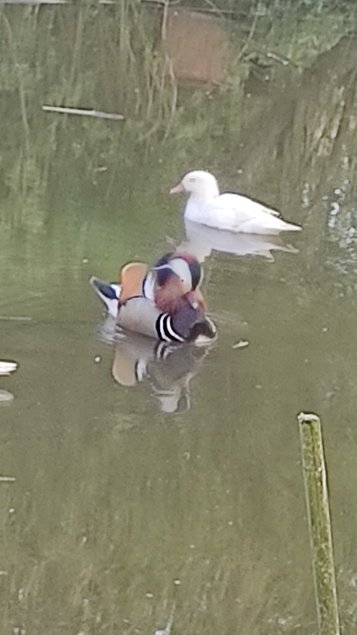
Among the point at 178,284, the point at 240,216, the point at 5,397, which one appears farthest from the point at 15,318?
the point at 240,216

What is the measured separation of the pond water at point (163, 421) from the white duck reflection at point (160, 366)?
0.01 m

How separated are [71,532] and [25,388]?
3.96ft

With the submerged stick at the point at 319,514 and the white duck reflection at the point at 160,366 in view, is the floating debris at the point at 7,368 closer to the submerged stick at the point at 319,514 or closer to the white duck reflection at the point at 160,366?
the white duck reflection at the point at 160,366

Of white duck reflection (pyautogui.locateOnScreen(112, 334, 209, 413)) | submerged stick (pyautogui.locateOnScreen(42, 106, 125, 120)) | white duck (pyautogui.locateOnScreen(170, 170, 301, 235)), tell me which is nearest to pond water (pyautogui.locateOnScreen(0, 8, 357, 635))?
white duck reflection (pyautogui.locateOnScreen(112, 334, 209, 413))

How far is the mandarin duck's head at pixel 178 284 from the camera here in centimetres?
692

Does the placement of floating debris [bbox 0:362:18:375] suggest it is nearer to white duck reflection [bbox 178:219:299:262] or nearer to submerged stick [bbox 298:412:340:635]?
white duck reflection [bbox 178:219:299:262]

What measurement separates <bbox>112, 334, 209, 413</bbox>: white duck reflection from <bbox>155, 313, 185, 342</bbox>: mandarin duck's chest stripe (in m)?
0.05

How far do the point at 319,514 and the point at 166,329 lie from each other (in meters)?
4.41

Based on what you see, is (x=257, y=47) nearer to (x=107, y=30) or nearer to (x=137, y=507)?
(x=107, y=30)

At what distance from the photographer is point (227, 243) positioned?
8.70 meters

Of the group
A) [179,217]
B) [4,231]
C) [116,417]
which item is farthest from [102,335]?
[179,217]

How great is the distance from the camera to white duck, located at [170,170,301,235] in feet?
28.6

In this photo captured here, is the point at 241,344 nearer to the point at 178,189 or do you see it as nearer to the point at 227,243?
the point at 227,243

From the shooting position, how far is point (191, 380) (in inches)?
256
